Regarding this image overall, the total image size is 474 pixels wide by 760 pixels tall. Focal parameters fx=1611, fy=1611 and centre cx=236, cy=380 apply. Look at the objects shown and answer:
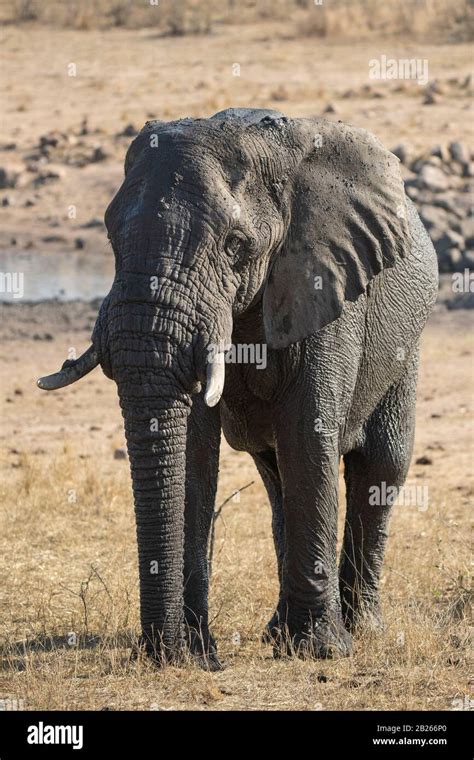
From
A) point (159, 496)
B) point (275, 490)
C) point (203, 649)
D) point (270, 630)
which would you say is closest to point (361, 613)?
point (270, 630)

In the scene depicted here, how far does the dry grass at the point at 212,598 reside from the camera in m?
6.54

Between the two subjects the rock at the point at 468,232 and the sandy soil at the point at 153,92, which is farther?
the sandy soil at the point at 153,92

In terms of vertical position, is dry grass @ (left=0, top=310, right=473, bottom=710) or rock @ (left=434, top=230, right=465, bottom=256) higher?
rock @ (left=434, top=230, right=465, bottom=256)

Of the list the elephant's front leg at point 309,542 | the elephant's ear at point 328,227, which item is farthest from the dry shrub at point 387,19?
the elephant's front leg at point 309,542

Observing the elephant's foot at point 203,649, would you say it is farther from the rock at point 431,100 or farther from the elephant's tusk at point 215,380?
the rock at point 431,100

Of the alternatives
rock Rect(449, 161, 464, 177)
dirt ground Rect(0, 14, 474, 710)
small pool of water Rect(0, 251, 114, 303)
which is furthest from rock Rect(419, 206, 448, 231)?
small pool of water Rect(0, 251, 114, 303)

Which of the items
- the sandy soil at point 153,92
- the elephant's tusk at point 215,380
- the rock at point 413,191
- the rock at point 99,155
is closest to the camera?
the elephant's tusk at point 215,380

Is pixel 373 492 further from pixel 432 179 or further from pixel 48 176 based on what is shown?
pixel 48 176

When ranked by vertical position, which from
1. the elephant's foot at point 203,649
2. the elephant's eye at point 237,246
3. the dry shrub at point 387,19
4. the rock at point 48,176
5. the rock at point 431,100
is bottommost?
the elephant's foot at point 203,649

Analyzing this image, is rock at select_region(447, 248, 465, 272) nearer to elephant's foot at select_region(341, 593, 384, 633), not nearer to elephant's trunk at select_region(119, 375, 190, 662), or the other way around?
elephant's foot at select_region(341, 593, 384, 633)

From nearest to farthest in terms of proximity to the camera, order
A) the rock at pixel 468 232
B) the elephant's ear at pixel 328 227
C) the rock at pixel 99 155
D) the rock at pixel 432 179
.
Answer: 1. the elephant's ear at pixel 328 227
2. the rock at pixel 468 232
3. the rock at pixel 432 179
4. the rock at pixel 99 155

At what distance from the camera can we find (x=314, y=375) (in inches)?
265

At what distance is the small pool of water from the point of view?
16.8 m

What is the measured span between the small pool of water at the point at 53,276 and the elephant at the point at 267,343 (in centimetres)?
931
